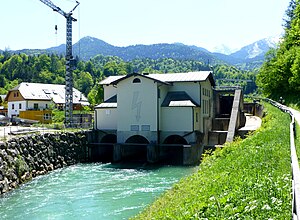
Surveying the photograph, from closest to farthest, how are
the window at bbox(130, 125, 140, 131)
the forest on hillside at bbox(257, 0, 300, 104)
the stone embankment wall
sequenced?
the stone embankment wall, the window at bbox(130, 125, 140, 131), the forest on hillside at bbox(257, 0, 300, 104)

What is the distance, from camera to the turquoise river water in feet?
55.9

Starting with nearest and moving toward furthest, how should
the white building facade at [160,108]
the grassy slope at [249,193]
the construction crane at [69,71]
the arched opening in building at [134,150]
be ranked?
1. the grassy slope at [249,193]
2. the white building facade at [160,108]
3. the arched opening in building at [134,150]
4. the construction crane at [69,71]

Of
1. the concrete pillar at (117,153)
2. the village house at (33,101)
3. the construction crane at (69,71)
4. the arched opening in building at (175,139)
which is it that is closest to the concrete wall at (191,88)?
the arched opening in building at (175,139)

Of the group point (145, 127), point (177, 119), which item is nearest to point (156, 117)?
point (145, 127)

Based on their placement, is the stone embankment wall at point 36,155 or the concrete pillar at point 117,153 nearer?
→ the stone embankment wall at point 36,155

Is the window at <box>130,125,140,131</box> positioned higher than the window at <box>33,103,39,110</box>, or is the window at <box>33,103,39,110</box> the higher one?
the window at <box>33,103,39,110</box>

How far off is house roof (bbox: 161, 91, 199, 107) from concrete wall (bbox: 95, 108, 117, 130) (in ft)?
18.9

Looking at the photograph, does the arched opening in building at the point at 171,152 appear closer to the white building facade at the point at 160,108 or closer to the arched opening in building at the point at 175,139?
the arched opening in building at the point at 175,139

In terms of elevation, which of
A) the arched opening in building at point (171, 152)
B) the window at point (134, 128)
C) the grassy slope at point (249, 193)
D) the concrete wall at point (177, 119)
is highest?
the concrete wall at point (177, 119)

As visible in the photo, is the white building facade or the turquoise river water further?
the white building facade

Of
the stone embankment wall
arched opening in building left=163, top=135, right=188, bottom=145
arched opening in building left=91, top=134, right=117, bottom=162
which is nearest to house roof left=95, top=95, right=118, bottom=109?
arched opening in building left=91, top=134, right=117, bottom=162

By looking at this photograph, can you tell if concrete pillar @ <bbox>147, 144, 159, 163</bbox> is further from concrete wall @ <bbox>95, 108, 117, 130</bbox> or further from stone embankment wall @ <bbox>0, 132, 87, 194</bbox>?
stone embankment wall @ <bbox>0, 132, 87, 194</bbox>

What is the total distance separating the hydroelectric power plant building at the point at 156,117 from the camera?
33.9 meters

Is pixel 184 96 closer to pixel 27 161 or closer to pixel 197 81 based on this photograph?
pixel 197 81
